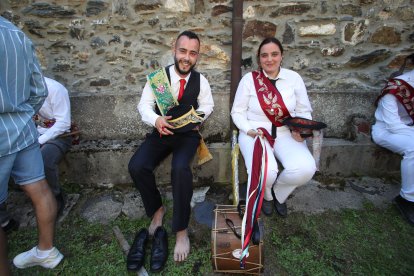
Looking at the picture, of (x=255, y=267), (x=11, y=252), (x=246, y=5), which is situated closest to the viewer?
(x=255, y=267)

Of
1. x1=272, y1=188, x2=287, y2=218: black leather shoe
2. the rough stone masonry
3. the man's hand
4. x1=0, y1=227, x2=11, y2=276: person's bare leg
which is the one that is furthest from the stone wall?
x1=0, y1=227, x2=11, y2=276: person's bare leg

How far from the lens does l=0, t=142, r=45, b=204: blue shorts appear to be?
171 centimetres

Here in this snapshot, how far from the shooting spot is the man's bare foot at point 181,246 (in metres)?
2.11

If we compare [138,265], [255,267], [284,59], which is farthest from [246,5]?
[138,265]

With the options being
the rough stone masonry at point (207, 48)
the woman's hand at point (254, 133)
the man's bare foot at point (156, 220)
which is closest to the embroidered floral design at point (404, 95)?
the rough stone masonry at point (207, 48)

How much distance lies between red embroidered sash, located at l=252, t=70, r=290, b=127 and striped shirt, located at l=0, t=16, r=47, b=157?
6.04ft

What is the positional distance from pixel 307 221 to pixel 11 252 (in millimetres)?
2596

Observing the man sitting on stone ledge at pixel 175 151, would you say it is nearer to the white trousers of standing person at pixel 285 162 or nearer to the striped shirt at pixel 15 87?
the white trousers of standing person at pixel 285 162

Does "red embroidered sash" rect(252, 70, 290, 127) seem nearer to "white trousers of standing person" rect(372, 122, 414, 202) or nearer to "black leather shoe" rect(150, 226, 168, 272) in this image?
"white trousers of standing person" rect(372, 122, 414, 202)

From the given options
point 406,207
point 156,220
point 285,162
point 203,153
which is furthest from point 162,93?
point 406,207

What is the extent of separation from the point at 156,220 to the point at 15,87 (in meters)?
1.52

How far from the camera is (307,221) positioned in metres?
2.47

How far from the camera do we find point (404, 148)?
8.25ft

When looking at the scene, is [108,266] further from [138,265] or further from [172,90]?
[172,90]
